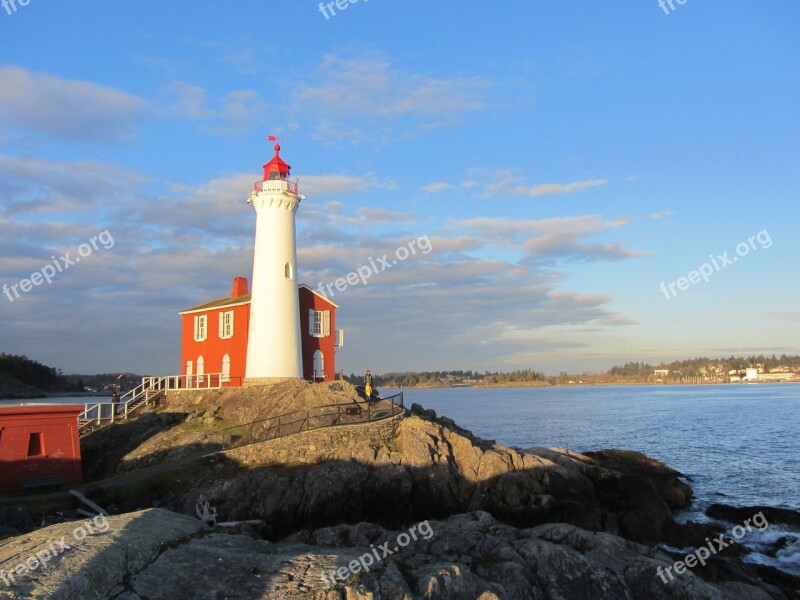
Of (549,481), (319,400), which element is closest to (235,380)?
(319,400)

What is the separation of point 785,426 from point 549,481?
5385cm

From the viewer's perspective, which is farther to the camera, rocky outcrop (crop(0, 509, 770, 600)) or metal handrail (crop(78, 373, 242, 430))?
metal handrail (crop(78, 373, 242, 430))

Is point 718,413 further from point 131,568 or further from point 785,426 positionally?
point 131,568

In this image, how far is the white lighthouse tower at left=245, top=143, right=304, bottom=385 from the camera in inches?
1314

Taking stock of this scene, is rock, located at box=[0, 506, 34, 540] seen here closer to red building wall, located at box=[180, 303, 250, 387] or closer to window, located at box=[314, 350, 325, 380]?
red building wall, located at box=[180, 303, 250, 387]

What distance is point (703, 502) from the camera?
1224 inches

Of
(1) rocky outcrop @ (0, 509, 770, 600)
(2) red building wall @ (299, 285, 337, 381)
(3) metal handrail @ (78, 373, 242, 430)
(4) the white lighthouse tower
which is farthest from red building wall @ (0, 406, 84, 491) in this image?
(2) red building wall @ (299, 285, 337, 381)

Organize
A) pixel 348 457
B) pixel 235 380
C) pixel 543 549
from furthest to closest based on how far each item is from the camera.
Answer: pixel 235 380 → pixel 348 457 → pixel 543 549

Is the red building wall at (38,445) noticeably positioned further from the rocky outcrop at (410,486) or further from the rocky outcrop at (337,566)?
the rocky outcrop at (337,566)

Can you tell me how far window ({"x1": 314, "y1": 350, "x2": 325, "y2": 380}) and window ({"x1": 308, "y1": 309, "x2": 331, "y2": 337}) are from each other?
43.9 inches

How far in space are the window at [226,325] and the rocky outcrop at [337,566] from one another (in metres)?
23.1

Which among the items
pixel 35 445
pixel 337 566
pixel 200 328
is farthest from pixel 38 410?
pixel 337 566

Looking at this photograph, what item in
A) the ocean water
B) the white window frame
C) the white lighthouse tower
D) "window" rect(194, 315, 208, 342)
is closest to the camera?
the ocean water

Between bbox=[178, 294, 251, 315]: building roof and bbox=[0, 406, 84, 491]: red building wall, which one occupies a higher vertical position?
bbox=[178, 294, 251, 315]: building roof
